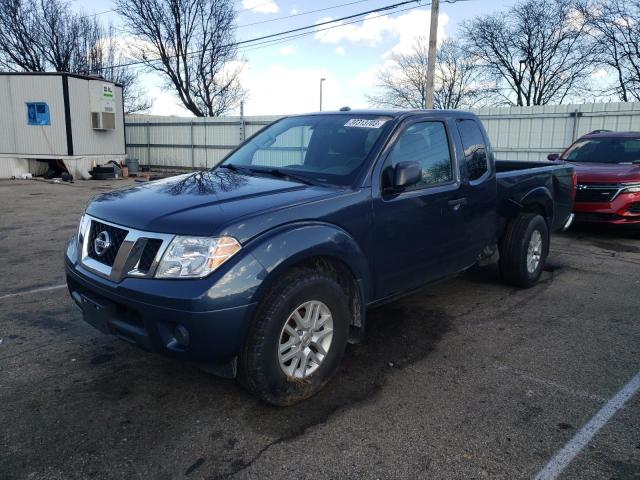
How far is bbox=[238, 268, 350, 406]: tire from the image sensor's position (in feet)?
9.42

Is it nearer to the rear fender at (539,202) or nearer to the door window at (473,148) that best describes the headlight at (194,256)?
the door window at (473,148)

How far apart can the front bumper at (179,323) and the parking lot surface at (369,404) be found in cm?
47

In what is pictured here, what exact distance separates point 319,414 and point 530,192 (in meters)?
3.63

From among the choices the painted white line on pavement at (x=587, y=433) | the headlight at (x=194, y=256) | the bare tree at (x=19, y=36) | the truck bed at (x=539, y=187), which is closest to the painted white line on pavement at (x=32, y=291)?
the headlight at (x=194, y=256)

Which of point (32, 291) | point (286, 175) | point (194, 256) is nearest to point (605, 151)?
point (286, 175)

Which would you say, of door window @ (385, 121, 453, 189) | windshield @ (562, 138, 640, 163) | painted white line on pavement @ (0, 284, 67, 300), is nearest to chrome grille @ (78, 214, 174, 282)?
door window @ (385, 121, 453, 189)

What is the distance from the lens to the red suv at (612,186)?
8.17 metres

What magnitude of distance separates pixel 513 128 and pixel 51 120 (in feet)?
52.3

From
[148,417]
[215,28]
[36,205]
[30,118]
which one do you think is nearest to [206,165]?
[30,118]

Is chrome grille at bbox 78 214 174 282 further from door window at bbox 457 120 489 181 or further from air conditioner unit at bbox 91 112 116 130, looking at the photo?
air conditioner unit at bbox 91 112 116 130

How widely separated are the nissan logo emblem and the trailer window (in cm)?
1807

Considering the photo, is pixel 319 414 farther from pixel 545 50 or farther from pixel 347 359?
pixel 545 50

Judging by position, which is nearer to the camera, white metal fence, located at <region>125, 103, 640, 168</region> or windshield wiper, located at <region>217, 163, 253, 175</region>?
windshield wiper, located at <region>217, 163, 253, 175</region>

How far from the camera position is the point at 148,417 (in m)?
3.05
